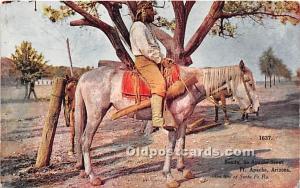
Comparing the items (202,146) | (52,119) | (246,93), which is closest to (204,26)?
(246,93)

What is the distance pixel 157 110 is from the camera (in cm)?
350

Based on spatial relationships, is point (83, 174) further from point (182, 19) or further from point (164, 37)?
point (182, 19)

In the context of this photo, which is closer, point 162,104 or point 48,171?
point 162,104

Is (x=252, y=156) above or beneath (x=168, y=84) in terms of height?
beneath

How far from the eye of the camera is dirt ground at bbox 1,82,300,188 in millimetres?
3684

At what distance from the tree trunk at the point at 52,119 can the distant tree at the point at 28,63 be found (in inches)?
4.6

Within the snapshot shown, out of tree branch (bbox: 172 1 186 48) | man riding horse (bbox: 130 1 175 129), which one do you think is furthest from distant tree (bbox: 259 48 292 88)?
man riding horse (bbox: 130 1 175 129)

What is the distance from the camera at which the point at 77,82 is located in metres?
3.66

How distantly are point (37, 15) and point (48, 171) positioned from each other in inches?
33.0

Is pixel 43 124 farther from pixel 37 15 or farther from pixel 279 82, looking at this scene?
pixel 279 82

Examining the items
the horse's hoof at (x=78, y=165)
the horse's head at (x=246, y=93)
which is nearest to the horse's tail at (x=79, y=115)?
the horse's hoof at (x=78, y=165)

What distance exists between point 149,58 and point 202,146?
0.57 metres

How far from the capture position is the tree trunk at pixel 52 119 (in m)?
3.71

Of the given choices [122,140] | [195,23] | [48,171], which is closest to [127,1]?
[195,23]
